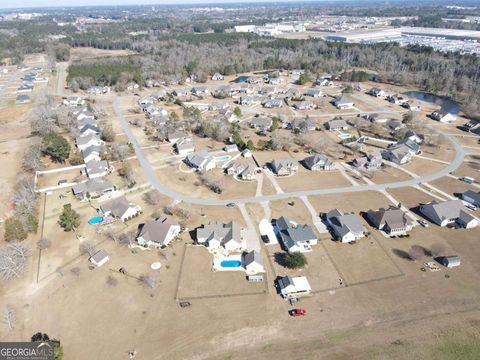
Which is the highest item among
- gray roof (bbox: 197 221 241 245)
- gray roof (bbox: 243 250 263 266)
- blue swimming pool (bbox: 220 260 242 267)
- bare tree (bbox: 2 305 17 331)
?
gray roof (bbox: 197 221 241 245)

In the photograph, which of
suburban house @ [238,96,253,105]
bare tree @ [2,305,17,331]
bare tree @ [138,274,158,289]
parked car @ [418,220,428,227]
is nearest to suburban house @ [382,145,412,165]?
parked car @ [418,220,428,227]

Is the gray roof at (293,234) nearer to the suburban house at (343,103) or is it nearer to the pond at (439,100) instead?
the suburban house at (343,103)

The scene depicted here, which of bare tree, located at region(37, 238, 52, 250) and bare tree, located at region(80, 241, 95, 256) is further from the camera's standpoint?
bare tree, located at region(37, 238, 52, 250)

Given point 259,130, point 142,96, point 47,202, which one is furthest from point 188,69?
point 47,202

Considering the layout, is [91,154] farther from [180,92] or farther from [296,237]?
[180,92]

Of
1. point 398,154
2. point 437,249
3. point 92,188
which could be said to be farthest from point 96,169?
point 398,154

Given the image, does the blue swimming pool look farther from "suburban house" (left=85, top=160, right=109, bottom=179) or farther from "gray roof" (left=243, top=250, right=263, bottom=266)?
"suburban house" (left=85, top=160, right=109, bottom=179)

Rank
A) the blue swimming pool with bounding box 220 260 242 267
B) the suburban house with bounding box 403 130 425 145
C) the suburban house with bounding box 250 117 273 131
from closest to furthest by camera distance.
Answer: the blue swimming pool with bounding box 220 260 242 267 → the suburban house with bounding box 403 130 425 145 → the suburban house with bounding box 250 117 273 131

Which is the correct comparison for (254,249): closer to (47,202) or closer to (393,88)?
(47,202)
